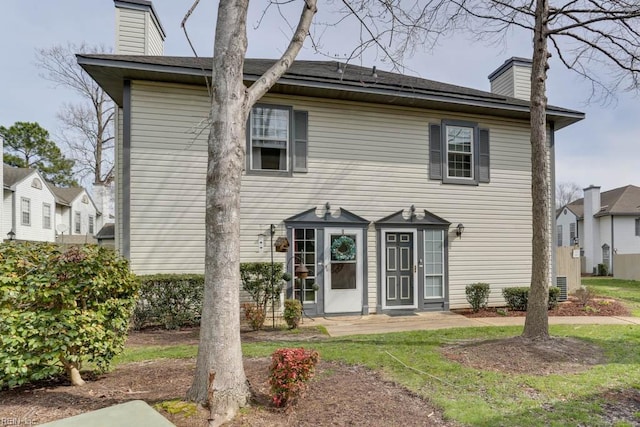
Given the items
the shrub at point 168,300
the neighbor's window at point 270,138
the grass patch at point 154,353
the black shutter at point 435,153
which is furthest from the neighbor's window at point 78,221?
the black shutter at point 435,153

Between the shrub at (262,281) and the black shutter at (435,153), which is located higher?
the black shutter at (435,153)

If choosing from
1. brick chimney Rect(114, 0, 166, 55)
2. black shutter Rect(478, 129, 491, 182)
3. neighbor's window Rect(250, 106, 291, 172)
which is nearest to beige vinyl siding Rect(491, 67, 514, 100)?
black shutter Rect(478, 129, 491, 182)

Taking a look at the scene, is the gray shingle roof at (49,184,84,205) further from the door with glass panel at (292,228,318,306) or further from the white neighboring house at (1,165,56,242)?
the door with glass panel at (292,228,318,306)

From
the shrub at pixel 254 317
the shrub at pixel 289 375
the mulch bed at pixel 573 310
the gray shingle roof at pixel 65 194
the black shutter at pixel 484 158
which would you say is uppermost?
the gray shingle roof at pixel 65 194

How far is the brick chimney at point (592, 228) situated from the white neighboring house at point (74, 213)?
3304 cm

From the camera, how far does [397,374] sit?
4.36 metres

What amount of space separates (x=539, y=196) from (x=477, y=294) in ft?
13.2

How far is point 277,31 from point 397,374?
17.3 feet

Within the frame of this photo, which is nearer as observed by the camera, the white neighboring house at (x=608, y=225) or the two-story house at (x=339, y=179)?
the two-story house at (x=339, y=179)

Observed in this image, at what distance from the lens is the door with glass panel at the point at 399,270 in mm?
8844

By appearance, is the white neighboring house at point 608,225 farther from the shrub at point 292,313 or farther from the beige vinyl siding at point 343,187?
the shrub at point 292,313

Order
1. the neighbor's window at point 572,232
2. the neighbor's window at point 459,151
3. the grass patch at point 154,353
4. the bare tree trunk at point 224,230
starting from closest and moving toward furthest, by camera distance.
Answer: the bare tree trunk at point 224,230 < the grass patch at point 154,353 < the neighbor's window at point 459,151 < the neighbor's window at point 572,232

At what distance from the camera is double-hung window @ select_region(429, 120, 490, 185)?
937 centimetres

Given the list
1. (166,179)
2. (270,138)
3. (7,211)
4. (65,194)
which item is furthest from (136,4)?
(65,194)
